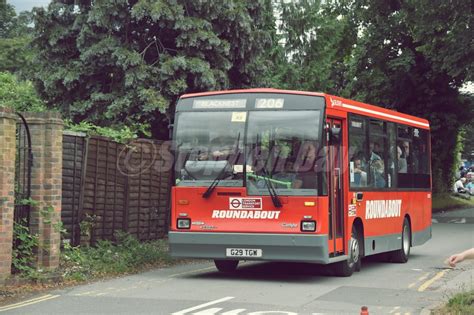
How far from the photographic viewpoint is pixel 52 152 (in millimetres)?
13344

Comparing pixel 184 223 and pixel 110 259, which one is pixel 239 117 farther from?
pixel 110 259

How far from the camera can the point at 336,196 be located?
13.6 meters

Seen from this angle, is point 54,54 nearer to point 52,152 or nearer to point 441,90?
point 52,152

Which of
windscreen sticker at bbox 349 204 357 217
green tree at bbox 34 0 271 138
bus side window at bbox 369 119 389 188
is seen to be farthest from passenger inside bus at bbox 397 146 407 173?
green tree at bbox 34 0 271 138

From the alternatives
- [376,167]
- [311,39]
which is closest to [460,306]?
[376,167]

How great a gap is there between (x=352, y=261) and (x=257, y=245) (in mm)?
2248

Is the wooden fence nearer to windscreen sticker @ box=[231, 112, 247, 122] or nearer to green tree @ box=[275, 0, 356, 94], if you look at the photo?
windscreen sticker @ box=[231, 112, 247, 122]

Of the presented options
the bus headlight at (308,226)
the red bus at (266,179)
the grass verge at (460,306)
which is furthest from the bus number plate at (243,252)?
the grass verge at (460,306)

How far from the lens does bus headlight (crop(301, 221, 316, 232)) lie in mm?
12734

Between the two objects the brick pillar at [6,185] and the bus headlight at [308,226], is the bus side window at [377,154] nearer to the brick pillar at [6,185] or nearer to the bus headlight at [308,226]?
the bus headlight at [308,226]

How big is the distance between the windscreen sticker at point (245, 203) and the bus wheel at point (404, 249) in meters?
5.38

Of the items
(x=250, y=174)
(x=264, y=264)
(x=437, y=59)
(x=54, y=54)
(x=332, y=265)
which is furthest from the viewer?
(x=437, y=59)

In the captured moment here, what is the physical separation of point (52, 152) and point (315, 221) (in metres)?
4.50

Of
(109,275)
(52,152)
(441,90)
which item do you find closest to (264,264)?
(109,275)
